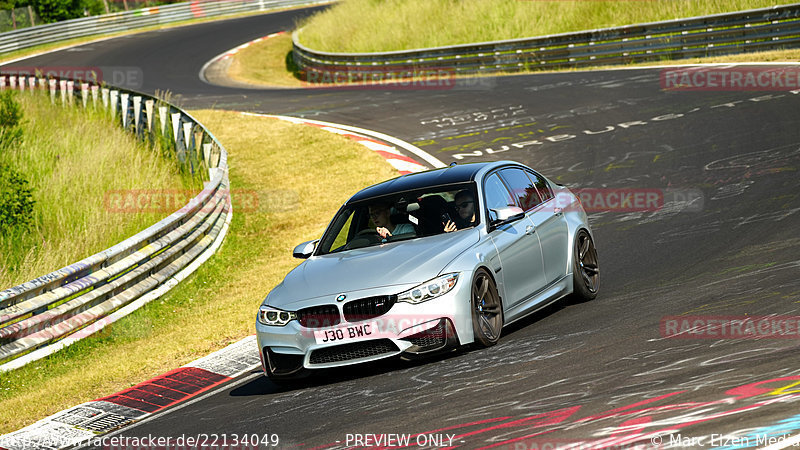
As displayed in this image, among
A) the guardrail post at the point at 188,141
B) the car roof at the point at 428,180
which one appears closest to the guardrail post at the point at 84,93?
the guardrail post at the point at 188,141

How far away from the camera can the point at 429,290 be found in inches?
306

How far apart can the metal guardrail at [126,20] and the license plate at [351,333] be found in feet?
151

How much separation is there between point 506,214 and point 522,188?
118cm

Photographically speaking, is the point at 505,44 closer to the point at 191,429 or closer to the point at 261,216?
the point at 261,216

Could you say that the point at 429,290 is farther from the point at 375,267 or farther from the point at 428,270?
the point at 375,267

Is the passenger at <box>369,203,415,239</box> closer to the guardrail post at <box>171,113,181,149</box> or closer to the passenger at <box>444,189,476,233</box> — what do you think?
the passenger at <box>444,189,476,233</box>

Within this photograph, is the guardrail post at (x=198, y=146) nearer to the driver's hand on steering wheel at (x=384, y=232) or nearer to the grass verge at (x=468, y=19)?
the driver's hand on steering wheel at (x=384, y=232)

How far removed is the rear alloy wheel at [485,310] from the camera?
7.97 m

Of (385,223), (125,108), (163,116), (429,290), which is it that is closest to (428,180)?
(385,223)

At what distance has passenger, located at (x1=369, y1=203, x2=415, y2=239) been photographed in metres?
8.96

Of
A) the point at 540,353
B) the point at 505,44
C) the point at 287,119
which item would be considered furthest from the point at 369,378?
the point at 505,44

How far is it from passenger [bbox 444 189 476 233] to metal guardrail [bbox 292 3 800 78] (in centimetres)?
1709

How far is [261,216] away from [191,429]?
9962 mm

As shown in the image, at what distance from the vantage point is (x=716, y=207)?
1277 centimetres
